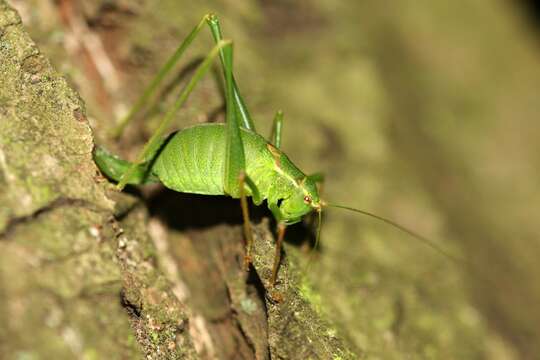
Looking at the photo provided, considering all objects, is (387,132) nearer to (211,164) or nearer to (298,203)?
(298,203)

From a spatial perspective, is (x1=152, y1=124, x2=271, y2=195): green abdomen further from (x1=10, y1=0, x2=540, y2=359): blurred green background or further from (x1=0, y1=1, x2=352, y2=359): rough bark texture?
(x1=10, y1=0, x2=540, y2=359): blurred green background

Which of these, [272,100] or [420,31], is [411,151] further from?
[420,31]

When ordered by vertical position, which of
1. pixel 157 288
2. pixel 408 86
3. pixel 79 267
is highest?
pixel 408 86

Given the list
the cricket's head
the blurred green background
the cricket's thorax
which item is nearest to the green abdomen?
the cricket's thorax

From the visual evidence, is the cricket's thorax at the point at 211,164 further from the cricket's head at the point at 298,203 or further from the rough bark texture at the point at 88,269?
the rough bark texture at the point at 88,269

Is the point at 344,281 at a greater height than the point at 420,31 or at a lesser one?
lesser

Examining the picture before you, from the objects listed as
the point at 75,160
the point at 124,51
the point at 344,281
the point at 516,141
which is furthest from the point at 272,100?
the point at 516,141
